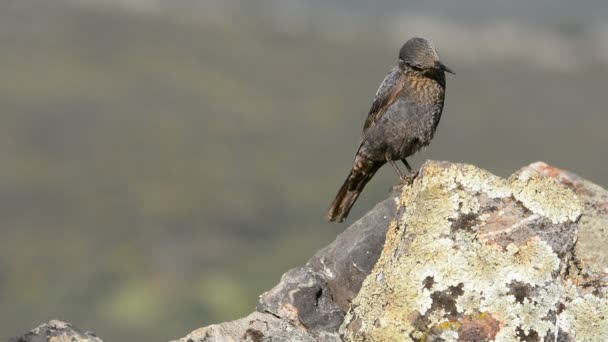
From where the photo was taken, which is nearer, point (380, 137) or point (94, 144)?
point (380, 137)

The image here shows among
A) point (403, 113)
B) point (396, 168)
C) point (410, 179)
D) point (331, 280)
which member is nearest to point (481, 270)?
point (331, 280)

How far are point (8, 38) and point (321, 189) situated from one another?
171 ft

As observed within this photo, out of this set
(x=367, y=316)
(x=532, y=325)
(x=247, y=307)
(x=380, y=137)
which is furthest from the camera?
(x=247, y=307)

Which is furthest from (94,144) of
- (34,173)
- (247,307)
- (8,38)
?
(247,307)

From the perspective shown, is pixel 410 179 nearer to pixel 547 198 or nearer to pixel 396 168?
pixel 547 198

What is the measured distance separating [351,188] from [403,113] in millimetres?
1049

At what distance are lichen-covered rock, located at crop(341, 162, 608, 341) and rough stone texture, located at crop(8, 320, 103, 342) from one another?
5.90ft

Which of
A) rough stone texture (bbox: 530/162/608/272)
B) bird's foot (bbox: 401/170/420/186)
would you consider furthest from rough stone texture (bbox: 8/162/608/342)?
bird's foot (bbox: 401/170/420/186)

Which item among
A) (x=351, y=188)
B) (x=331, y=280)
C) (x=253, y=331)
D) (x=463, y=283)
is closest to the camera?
(x=463, y=283)

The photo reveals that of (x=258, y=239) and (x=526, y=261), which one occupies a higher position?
(x=258, y=239)

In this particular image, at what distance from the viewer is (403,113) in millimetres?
11492

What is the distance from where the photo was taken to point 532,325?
7.02m

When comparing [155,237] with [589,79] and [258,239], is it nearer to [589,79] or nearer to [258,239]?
[258,239]

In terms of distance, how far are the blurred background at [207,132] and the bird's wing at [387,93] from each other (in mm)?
21099
